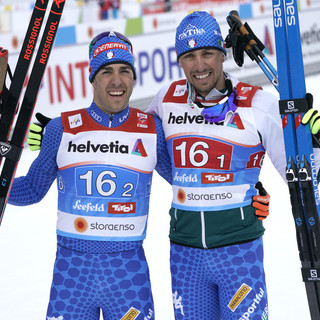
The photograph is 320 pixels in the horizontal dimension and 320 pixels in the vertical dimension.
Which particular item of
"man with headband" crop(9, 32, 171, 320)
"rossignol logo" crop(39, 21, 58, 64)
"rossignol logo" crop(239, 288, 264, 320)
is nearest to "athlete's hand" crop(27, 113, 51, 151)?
"man with headband" crop(9, 32, 171, 320)

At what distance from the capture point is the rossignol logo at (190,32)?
3.49 metres

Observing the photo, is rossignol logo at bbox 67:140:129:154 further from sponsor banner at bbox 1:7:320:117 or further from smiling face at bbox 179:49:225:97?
sponsor banner at bbox 1:7:320:117

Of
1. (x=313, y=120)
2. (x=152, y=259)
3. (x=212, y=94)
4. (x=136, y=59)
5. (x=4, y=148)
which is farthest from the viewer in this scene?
(x=136, y=59)

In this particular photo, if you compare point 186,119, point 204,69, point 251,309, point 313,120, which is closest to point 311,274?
point 251,309

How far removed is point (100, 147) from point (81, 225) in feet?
1.25

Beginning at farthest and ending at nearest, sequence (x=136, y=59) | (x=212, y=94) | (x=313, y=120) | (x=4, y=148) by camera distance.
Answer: (x=136, y=59)
(x=212, y=94)
(x=4, y=148)
(x=313, y=120)

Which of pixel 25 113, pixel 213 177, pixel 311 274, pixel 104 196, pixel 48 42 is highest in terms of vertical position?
pixel 48 42

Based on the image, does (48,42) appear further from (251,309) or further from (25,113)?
(251,309)

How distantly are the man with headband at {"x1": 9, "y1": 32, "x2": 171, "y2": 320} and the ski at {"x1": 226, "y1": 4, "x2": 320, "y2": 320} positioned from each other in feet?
2.17

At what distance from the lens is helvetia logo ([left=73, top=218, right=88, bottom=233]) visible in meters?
3.48

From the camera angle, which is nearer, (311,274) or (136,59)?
(311,274)

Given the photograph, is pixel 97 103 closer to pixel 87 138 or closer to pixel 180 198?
pixel 87 138

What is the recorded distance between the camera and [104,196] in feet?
11.3

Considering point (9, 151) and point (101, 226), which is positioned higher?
point (9, 151)
